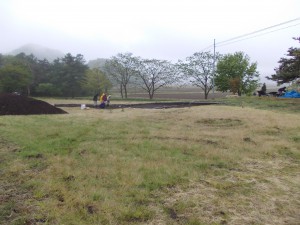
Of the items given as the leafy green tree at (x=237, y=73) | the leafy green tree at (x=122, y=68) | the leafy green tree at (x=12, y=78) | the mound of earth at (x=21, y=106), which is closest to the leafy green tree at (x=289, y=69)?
the leafy green tree at (x=237, y=73)

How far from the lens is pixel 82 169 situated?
6.34 meters

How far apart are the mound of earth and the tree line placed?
1154 inches

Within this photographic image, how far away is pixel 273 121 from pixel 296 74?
47.8 ft

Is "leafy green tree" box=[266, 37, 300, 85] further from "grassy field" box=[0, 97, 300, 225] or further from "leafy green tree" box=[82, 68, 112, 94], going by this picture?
"leafy green tree" box=[82, 68, 112, 94]

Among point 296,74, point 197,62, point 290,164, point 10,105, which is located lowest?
point 290,164

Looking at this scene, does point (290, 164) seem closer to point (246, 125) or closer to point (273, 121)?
point (246, 125)

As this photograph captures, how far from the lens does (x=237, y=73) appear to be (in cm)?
4159

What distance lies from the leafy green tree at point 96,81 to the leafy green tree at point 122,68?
2.93 meters

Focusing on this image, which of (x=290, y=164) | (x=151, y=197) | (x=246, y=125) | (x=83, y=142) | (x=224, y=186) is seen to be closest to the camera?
(x=151, y=197)

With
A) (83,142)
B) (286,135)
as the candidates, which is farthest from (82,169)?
(286,135)

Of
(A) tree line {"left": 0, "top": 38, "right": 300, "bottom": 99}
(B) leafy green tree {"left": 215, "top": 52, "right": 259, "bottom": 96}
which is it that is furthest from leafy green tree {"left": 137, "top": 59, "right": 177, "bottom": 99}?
(B) leafy green tree {"left": 215, "top": 52, "right": 259, "bottom": 96}

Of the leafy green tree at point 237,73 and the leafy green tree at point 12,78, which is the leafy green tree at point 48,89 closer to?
the leafy green tree at point 12,78

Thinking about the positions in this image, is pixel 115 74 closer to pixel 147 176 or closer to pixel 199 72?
pixel 199 72

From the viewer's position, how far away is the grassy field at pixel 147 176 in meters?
4.30
